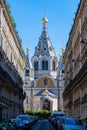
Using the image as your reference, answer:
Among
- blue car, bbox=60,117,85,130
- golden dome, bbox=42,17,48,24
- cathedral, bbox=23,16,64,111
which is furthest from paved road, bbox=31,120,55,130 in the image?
golden dome, bbox=42,17,48,24

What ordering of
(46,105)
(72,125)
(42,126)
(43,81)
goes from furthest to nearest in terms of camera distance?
(43,81), (46,105), (42,126), (72,125)

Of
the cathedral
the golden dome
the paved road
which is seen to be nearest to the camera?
the paved road

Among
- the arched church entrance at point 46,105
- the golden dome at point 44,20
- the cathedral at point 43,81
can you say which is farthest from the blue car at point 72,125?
the golden dome at point 44,20

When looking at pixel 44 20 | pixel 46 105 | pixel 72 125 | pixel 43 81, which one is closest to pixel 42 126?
pixel 72 125

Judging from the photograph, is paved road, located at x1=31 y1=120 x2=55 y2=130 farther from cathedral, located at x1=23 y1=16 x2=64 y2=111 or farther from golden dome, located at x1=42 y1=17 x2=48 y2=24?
golden dome, located at x1=42 y1=17 x2=48 y2=24

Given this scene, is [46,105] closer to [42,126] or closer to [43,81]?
[43,81]

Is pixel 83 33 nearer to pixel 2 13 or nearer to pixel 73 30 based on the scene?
pixel 2 13

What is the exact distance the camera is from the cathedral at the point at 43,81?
545ft

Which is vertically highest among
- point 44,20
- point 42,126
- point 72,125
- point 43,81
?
point 44,20

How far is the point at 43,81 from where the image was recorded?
171750 millimetres

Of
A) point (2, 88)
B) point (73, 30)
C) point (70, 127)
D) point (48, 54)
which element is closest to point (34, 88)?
point (48, 54)

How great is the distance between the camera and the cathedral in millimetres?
166250

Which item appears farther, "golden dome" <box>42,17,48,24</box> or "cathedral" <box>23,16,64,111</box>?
"golden dome" <box>42,17,48,24</box>

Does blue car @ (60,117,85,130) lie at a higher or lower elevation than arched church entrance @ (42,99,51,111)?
lower
